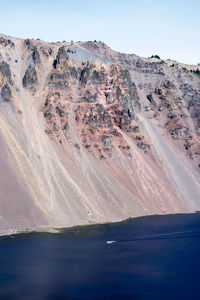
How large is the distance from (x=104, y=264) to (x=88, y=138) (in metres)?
72.2

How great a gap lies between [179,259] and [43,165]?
181ft

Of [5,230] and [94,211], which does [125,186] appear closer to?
[94,211]

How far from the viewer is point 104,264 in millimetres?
74812

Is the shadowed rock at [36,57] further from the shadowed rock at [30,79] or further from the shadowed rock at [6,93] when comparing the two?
the shadowed rock at [6,93]

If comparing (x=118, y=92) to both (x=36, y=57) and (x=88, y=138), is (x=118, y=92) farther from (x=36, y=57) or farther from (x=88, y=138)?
(x=36, y=57)

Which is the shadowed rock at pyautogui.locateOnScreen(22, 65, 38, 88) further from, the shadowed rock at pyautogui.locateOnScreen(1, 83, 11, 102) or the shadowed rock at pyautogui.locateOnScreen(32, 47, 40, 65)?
the shadowed rock at pyautogui.locateOnScreen(1, 83, 11, 102)

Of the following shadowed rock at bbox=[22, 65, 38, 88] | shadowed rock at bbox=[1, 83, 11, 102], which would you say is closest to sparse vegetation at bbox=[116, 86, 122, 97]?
shadowed rock at bbox=[22, 65, 38, 88]

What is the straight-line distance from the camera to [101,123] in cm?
14700

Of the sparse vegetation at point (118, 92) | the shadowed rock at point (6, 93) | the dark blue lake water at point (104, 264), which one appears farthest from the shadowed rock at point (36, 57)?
the dark blue lake water at point (104, 264)

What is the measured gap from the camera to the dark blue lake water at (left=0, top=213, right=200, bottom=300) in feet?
201

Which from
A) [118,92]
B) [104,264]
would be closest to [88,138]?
[118,92]

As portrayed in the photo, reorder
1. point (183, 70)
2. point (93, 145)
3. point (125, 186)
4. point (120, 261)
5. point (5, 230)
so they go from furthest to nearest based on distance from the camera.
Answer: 1. point (183, 70)
2. point (93, 145)
3. point (125, 186)
4. point (5, 230)
5. point (120, 261)

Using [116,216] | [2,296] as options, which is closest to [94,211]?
[116,216]

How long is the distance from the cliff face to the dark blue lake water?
47.5ft
